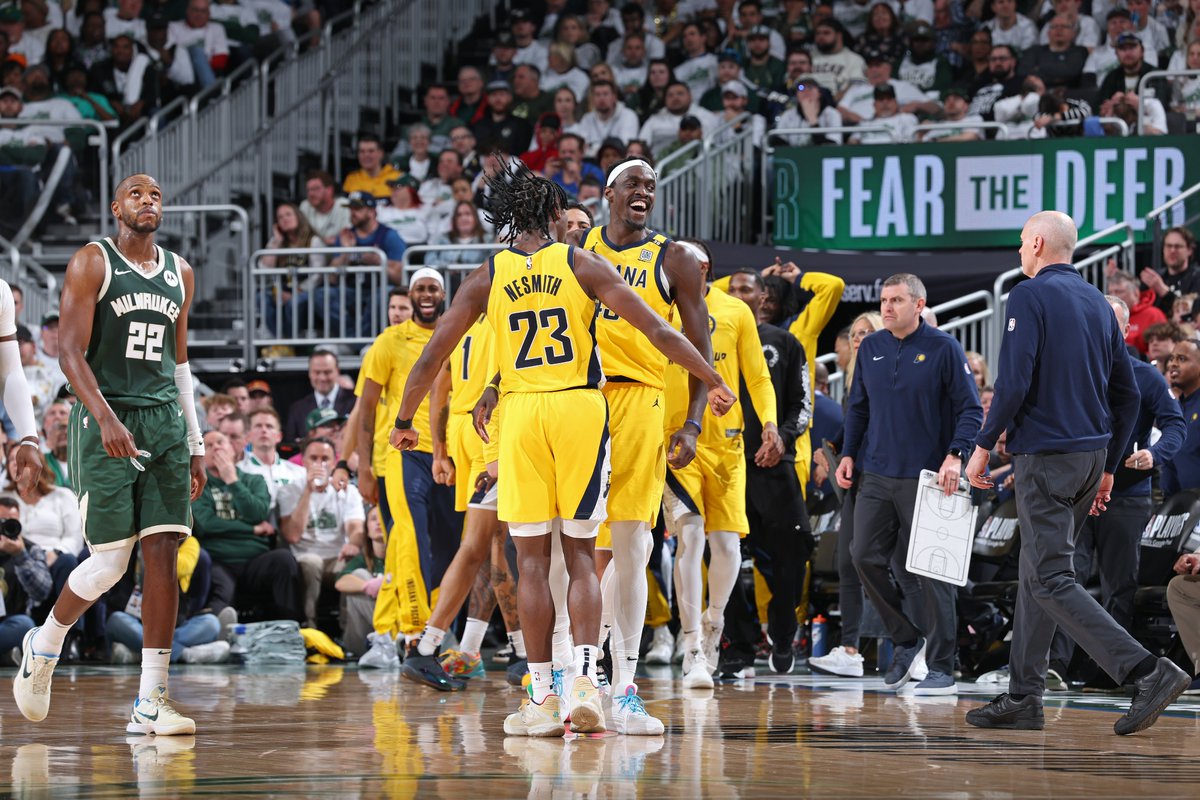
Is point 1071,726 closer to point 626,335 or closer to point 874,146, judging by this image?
point 626,335

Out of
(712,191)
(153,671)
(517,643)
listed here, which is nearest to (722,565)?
(517,643)

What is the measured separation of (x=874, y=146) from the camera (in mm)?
14633

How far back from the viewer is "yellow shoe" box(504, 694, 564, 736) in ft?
20.5

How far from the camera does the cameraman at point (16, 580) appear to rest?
421 inches

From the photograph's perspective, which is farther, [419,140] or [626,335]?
[419,140]

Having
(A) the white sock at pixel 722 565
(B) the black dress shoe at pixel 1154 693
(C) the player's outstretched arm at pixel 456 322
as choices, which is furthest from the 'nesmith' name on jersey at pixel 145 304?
(B) the black dress shoe at pixel 1154 693

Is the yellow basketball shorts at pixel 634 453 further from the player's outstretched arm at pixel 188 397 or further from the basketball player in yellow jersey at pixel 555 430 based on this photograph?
the player's outstretched arm at pixel 188 397

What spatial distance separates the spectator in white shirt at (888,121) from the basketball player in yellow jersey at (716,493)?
22.4 feet

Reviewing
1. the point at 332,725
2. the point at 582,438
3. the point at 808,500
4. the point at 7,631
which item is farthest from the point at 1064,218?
the point at 7,631

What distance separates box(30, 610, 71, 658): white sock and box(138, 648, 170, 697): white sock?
0.39m

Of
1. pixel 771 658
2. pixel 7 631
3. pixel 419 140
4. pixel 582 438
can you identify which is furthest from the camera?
pixel 419 140

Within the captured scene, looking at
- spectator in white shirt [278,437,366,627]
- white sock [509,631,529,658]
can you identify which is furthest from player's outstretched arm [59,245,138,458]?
spectator in white shirt [278,437,366,627]

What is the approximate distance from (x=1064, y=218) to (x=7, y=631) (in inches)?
276

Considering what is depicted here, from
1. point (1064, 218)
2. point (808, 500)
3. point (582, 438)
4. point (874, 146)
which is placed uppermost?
point (874, 146)
